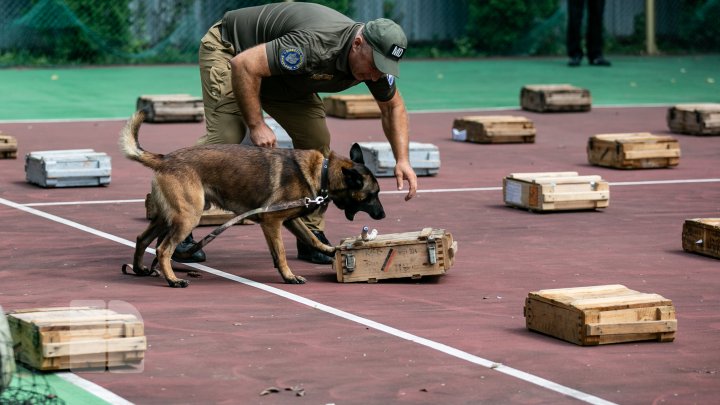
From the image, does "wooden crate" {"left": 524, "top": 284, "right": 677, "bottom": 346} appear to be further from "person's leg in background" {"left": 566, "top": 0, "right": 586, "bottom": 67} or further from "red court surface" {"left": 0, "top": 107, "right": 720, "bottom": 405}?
"person's leg in background" {"left": 566, "top": 0, "right": 586, "bottom": 67}

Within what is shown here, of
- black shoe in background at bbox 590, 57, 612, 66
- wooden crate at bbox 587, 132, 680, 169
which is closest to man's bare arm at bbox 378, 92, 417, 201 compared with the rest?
wooden crate at bbox 587, 132, 680, 169

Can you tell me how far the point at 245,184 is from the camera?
10.0 meters

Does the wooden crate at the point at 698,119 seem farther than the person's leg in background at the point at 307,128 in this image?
Yes

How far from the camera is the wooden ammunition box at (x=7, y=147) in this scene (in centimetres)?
1698

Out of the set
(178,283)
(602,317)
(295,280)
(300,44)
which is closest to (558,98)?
(300,44)

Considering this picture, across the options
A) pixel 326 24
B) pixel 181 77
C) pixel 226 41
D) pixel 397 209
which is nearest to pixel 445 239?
pixel 326 24

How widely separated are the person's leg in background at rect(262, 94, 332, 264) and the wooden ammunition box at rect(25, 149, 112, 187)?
4.35 metres

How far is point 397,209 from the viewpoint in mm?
13734

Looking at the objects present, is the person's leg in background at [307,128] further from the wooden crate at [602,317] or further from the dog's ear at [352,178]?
the wooden crate at [602,317]

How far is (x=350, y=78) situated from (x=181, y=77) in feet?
58.7

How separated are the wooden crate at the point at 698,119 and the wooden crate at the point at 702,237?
8913 mm

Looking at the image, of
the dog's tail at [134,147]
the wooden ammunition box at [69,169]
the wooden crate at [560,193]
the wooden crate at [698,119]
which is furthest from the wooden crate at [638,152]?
the dog's tail at [134,147]

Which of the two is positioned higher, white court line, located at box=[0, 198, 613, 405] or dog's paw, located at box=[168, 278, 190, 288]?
dog's paw, located at box=[168, 278, 190, 288]

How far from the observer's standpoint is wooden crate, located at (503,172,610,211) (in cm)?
1345
